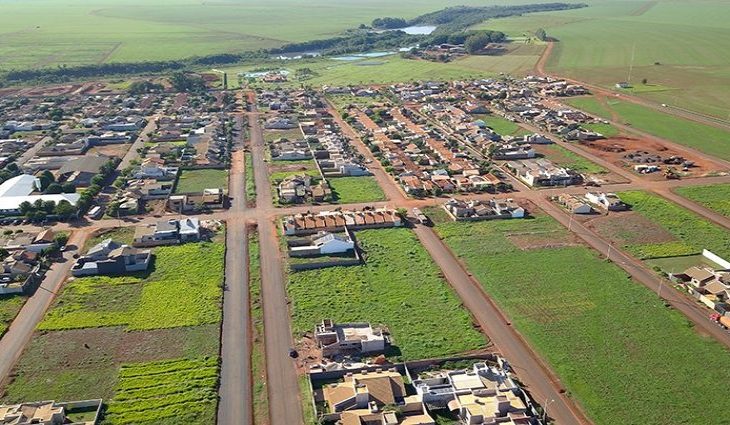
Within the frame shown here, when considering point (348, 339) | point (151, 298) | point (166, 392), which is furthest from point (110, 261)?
point (348, 339)

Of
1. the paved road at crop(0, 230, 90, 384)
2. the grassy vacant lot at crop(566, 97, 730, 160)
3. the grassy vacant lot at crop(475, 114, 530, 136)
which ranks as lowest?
the paved road at crop(0, 230, 90, 384)

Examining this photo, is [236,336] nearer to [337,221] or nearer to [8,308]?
[8,308]

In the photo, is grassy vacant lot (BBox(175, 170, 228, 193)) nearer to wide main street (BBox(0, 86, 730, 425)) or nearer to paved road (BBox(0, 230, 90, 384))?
wide main street (BBox(0, 86, 730, 425))

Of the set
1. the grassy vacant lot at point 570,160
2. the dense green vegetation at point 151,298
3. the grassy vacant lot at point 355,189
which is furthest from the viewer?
the grassy vacant lot at point 570,160

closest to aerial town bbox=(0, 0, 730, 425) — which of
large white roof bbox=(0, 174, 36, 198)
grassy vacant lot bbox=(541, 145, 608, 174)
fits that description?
large white roof bbox=(0, 174, 36, 198)

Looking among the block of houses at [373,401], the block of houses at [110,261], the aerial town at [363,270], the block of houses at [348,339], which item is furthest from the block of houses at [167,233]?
the block of houses at [373,401]

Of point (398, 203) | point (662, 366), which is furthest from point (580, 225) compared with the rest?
point (662, 366)

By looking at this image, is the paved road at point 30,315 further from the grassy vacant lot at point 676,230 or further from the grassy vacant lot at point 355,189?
the grassy vacant lot at point 676,230
